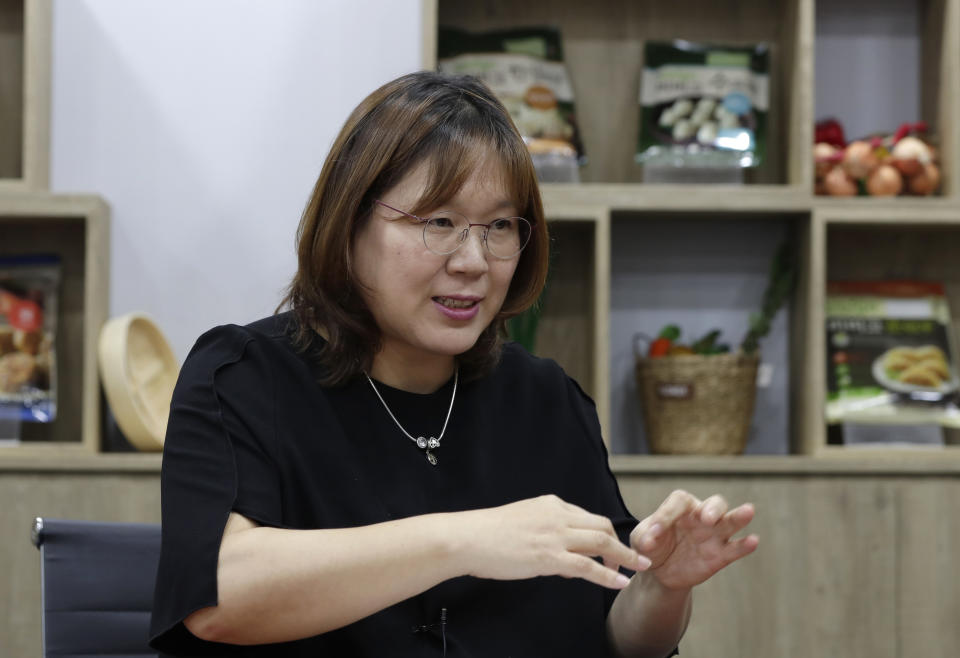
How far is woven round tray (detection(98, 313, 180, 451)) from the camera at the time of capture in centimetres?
230

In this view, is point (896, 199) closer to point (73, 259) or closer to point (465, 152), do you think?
point (465, 152)

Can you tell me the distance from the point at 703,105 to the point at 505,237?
1418 mm

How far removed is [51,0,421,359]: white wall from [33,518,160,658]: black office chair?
1.25 meters

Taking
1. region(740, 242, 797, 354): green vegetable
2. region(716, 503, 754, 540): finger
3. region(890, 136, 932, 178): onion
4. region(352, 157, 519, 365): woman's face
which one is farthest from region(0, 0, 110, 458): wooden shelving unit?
region(890, 136, 932, 178): onion

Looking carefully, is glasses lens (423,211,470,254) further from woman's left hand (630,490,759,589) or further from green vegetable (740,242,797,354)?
green vegetable (740,242,797,354)

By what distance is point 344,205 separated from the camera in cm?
Answer: 120

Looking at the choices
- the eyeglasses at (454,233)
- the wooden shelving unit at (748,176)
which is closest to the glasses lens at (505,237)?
the eyeglasses at (454,233)

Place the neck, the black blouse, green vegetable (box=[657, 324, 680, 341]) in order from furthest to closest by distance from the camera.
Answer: green vegetable (box=[657, 324, 680, 341])
the neck
the black blouse

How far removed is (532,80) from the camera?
2.50 metres

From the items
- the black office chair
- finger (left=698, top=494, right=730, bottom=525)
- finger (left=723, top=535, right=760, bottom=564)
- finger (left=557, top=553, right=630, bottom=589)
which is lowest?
the black office chair

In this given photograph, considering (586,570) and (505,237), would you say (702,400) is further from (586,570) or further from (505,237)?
(586,570)

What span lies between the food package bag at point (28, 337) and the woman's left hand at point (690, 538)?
1711 millimetres

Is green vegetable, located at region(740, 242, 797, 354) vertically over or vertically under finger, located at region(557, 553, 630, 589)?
over

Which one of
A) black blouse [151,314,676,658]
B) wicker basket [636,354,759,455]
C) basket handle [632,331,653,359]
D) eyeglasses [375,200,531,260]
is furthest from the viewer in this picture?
basket handle [632,331,653,359]
